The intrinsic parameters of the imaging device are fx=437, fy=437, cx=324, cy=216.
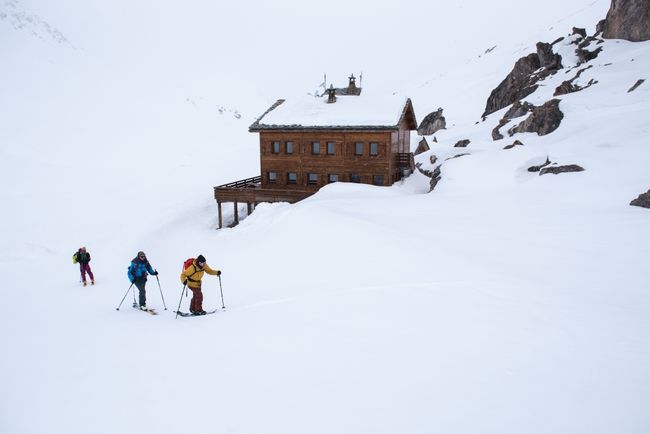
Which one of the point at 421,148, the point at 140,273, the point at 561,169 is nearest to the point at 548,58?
the point at 421,148

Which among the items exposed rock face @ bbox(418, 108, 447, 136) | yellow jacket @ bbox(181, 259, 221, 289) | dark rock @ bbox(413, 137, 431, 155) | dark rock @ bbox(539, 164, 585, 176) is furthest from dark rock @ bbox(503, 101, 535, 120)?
yellow jacket @ bbox(181, 259, 221, 289)

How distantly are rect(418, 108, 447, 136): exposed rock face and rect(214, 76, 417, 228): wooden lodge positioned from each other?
2489cm

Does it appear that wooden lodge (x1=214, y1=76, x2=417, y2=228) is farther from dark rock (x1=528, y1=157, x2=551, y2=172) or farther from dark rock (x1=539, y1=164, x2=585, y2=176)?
dark rock (x1=539, y1=164, x2=585, y2=176)

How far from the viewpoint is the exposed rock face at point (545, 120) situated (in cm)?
3089

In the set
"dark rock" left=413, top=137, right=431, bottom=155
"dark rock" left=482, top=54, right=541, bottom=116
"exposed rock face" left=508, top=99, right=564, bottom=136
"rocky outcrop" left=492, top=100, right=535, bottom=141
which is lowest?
"dark rock" left=413, top=137, right=431, bottom=155

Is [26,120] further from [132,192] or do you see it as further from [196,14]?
[196,14]

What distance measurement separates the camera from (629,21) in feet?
150

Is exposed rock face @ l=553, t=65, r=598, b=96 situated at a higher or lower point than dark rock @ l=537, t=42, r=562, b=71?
lower

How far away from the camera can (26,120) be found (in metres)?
41.0

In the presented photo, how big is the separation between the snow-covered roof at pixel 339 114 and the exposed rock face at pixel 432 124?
77.9 ft

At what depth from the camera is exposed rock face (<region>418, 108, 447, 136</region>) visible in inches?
2164

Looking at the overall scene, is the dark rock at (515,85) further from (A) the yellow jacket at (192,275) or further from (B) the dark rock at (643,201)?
(A) the yellow jacket at (192,275)

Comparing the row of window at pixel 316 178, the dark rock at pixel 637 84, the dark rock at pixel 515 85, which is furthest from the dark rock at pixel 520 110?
the row of window at pixel 316 178

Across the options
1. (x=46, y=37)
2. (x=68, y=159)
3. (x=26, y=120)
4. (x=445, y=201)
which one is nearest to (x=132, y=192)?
(x=68, y=159)
